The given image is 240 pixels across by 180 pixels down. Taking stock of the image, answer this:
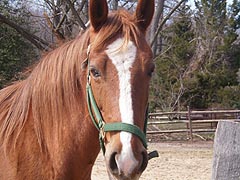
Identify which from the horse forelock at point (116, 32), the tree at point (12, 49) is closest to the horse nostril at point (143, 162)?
the horse forelock at point (116, 32)

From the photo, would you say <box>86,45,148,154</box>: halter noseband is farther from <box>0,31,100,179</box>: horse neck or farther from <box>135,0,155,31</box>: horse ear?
<box>135,0,155,31</box>: horse ear

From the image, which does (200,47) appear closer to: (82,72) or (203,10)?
(203,10)

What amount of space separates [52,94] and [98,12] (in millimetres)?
616

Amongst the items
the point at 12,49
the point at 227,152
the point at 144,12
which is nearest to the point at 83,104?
the point at 144,12

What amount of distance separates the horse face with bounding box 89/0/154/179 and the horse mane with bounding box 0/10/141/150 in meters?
0.18

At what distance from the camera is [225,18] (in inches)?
1070

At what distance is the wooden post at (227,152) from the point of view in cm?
235

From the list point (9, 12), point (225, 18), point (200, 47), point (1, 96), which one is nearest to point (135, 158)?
point (1, 96)

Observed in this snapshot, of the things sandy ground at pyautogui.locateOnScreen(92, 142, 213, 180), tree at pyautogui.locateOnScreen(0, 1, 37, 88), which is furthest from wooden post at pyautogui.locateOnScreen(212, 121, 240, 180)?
tree at pyautogui.locateOnScreen(0, 1, 37, 88)

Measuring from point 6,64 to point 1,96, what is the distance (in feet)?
42.2

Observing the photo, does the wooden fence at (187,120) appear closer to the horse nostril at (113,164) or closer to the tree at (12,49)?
the tree at (12,49)

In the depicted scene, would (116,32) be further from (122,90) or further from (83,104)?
(83,104)

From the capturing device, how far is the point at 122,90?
2.16 metres

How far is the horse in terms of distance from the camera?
2.17 m
